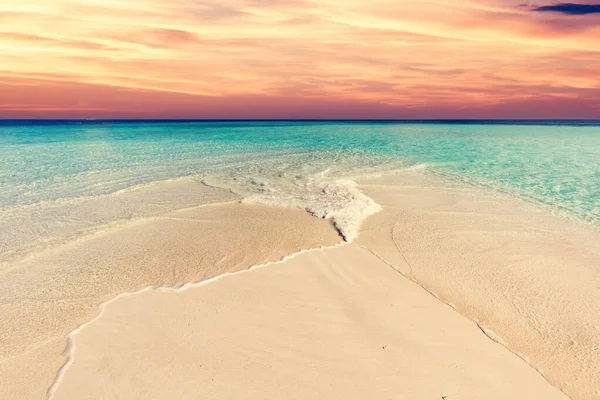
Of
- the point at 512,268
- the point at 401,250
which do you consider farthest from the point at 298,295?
the point at 512,268

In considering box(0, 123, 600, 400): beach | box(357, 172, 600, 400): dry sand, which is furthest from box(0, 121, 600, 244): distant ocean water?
box(357, 172, 600, 400): dry sand

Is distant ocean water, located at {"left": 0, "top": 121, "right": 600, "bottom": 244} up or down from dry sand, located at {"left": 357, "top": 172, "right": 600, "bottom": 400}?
up

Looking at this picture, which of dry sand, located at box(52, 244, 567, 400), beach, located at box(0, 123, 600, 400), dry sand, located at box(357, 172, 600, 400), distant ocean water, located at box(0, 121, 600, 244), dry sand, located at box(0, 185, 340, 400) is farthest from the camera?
distant ocean water, located at box(0, 121, 600, 244)

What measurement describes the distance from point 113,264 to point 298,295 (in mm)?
3441

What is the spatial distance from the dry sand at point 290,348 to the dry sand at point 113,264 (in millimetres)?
379

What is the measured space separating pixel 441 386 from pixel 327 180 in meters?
10.5

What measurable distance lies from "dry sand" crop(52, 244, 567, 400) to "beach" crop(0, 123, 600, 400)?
2 cm

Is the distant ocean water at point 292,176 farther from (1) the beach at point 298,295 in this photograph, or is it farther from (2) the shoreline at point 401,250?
(2) the shoreline at point 401,250

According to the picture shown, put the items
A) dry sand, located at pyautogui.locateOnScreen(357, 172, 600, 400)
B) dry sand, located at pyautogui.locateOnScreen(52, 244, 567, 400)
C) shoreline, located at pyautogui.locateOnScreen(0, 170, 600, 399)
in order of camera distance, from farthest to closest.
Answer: shoreline, located at pyautogui.locateOnScreen(0, 170, 600, 399) < dry sand, located at pyautogui.locateOnScreen(357, 172, 600, 400) < dry sand, located at pyautogui.locateOnScreen(52, 244, 567, 400)

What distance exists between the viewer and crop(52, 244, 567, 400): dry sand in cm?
379

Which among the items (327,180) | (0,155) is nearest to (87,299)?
(327,180)

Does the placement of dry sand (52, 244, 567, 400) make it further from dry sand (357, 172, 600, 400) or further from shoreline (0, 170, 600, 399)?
dry sand (357, 172, 600, 400)

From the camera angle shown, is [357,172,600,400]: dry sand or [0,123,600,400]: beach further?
[357,172,600,400]: dry sand

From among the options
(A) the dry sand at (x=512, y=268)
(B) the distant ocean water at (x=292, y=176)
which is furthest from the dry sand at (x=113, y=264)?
(A) the dry sand at (x=512, y=268)
